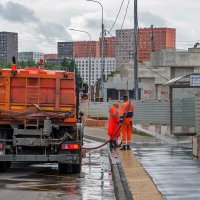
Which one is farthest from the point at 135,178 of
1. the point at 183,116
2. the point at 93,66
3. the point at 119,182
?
the point at 93,66

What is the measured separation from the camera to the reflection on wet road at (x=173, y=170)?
Answer: 36.7 ft

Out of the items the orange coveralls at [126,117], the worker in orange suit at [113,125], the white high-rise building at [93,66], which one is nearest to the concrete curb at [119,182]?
the orange coveralls at [126,117]

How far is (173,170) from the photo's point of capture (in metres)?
14.7

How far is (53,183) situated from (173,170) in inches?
111

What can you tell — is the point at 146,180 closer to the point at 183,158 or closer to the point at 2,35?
the point at 183,158

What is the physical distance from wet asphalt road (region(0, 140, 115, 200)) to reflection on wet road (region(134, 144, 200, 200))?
3.35ft

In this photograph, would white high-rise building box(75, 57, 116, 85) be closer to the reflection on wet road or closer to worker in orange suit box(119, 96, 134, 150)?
worker in orange suit box(119, 96, 134, 150)

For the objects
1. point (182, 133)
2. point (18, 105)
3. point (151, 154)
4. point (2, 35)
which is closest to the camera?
point (18, 105)

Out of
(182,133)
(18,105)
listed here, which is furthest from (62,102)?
(182,133)

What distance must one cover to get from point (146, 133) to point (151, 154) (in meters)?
10.4

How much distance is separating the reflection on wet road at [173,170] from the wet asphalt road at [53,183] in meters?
1.02

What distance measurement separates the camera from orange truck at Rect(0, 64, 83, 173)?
49.4ft

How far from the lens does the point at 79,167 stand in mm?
15688

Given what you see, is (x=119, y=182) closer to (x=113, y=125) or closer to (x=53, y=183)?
(x=53, y=183)
